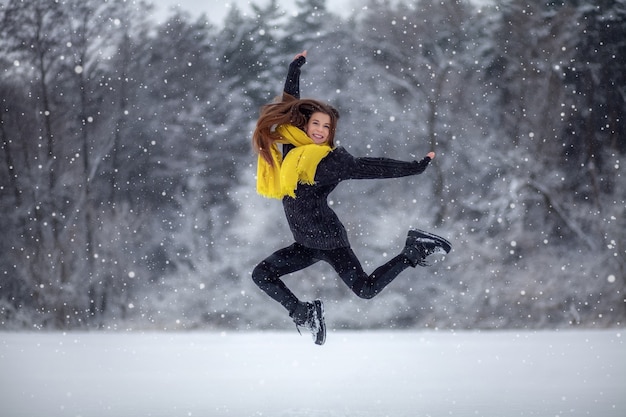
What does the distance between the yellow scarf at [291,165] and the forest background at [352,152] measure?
226 inches

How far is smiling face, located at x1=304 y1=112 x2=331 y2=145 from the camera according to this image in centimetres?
285

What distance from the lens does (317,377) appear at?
15.4 ft

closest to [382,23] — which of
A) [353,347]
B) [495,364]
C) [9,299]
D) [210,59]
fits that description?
[210,59]

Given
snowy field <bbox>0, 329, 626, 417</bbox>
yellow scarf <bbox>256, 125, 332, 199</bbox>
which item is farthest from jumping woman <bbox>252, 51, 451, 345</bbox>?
snowy field <bbox>0, 329, 626, 417</bbox>

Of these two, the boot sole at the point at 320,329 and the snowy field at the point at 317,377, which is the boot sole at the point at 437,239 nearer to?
the boot sole at the point at 320,329

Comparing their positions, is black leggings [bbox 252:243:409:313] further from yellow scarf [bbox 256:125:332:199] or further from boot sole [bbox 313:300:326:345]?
yellow scarf [bbox 256:125:332:199]

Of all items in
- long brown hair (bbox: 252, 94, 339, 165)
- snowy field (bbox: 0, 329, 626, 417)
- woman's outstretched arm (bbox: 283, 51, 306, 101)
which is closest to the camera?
long brown hair (bbox: 252, 94, 339, 165)

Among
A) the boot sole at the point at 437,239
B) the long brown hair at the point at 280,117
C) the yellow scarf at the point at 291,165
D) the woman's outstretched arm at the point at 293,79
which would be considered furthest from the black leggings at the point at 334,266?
the woman's outstretched arm at the point at 293,79

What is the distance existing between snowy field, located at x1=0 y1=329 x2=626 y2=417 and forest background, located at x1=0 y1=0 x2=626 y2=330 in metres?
1.26

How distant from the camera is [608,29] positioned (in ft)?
28.9

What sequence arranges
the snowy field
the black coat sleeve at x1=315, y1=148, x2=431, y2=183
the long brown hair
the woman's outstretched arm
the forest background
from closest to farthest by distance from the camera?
1. the black coat sleeve at x1=315, y1=148, x2=431, y2=183
2. the long brown hair
3. the woman's outstretched arm
4. the snowy field
5. the forest background

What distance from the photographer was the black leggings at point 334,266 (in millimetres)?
2855

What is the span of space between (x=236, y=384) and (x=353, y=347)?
2.29 metres

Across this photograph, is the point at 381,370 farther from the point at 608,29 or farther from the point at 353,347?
the point at 608,29
